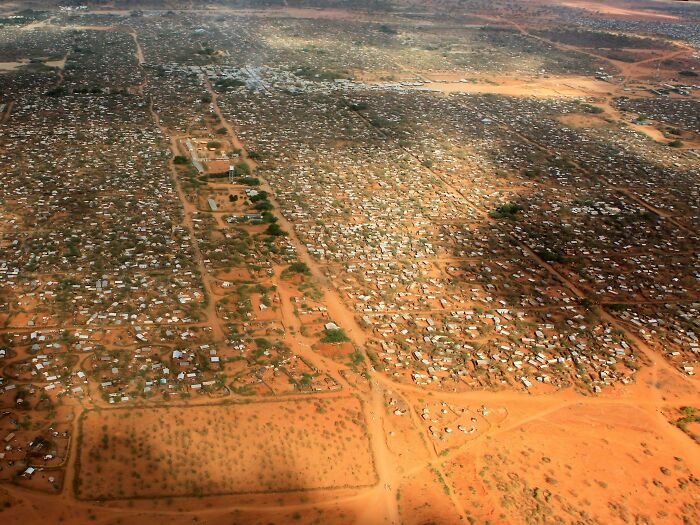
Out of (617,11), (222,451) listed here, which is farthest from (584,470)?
(617,11)

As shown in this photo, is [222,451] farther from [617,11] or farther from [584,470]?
[617,11]

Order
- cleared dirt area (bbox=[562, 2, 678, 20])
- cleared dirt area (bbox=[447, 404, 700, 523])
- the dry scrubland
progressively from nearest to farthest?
the dry scrubland, cleared dirt area (bbox=[447, 404, 700, 523]), cleared dirt area (bbox=[562, 2, 678, 20])

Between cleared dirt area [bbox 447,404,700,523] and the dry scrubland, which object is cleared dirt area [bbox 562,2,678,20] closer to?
cleared dirt area [bbox 447,404,700,523]

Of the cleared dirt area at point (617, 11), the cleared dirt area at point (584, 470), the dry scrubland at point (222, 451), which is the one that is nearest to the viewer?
the dry scrubland at point (222, 451)

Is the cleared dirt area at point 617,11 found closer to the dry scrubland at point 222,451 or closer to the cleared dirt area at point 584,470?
the cleared dirt area at point 584,470

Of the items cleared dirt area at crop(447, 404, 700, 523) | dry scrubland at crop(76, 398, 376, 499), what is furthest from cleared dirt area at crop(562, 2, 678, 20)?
dry scrubland at crop(76, 398, 376, 499)

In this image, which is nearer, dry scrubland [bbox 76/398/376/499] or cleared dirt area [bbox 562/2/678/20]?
dry scrubland [bbox 76/398/376/499]

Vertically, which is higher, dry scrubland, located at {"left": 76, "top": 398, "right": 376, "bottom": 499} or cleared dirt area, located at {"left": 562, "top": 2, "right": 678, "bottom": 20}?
dry scrubland, located at {"left": 76, "top": 398, "right": 376, "bottom": 499}

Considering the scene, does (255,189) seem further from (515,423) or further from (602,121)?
(602,121)

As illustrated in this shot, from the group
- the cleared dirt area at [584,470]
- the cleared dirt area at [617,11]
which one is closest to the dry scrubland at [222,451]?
the cleared dirt area at [584,470]
